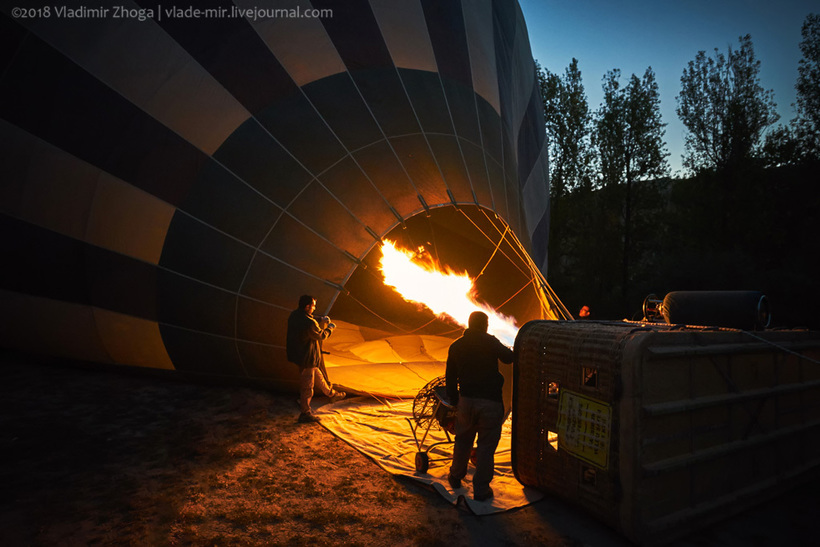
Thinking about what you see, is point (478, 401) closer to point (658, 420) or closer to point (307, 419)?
point (658, 420)

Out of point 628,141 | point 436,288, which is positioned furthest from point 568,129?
point 436,288

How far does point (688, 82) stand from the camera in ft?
62.5

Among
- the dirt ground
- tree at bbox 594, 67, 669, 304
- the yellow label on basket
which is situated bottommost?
the dirt ground

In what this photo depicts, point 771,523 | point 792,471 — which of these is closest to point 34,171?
point 771,523

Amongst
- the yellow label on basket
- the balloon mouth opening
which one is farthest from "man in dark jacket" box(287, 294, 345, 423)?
the yellow label on basket

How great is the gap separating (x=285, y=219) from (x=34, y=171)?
252 centimetres

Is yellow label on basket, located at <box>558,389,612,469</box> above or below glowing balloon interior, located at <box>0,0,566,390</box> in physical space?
below

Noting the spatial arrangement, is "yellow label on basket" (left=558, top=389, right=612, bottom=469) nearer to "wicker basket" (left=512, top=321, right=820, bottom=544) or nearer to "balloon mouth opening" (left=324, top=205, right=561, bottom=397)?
"wicker basket" (left=512, top=321, right=820, bottom=544)

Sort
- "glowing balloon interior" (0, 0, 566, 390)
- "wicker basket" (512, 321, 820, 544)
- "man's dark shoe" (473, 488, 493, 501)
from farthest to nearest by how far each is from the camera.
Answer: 1. "glowing balloon interior" (0, 0, 566, 390)
2. "man's dark shoe" (473, 488, 493, 501)
3. "wicker basket" (512, 321, 820, 544)

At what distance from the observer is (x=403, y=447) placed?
4496mm

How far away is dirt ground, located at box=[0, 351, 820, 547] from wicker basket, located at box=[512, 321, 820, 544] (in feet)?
0.69

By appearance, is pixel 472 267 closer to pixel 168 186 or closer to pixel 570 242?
pixel 168 186

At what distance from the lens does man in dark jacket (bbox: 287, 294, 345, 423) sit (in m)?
4.99

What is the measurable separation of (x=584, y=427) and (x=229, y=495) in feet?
8.04
